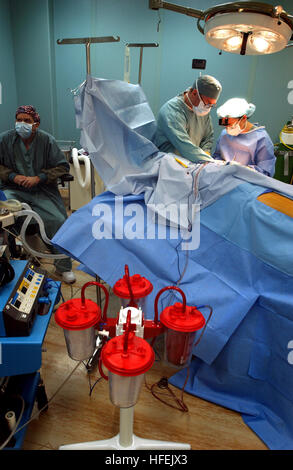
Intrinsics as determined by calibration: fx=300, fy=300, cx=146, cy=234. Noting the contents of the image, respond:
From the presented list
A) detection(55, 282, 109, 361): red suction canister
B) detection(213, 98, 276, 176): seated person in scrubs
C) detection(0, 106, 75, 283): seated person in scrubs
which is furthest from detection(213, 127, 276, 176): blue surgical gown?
detection(55, 282, 109, 361): red suction canister

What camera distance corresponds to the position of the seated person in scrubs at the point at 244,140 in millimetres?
2266

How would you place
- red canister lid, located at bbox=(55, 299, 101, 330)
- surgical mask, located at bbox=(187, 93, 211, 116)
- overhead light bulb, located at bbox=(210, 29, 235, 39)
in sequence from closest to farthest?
red canister lid, located at bbox=(55, 299, 101, 330), overhead light bulb, located at bbox=(210, 29, 235, 39), surgical mask, located at bbox=(187, 93, 211, 116)

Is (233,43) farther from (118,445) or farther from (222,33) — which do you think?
(118,445)

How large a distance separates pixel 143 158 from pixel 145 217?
396mm

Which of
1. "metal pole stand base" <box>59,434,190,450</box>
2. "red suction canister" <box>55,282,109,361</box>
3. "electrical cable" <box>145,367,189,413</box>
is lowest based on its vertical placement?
"electrical cable" <box>145,367,189,413</box>

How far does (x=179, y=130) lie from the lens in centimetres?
186

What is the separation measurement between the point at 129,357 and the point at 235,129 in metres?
2.05

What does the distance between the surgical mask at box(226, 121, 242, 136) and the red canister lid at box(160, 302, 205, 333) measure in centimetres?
179

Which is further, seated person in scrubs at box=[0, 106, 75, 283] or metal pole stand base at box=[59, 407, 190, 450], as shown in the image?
seated person in scrubs at box=[0, 106, 75, 283]

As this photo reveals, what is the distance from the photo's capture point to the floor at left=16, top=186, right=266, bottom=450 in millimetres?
1181

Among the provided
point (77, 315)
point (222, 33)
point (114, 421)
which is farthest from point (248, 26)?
point (114, 421)

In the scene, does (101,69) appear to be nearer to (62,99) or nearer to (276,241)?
(62,99)

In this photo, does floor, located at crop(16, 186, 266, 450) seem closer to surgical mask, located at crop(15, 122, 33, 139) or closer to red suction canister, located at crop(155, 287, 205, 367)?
red suction canister, located at crop(155, 287, 205, 367)

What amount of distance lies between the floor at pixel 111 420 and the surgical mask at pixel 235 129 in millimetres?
1821
